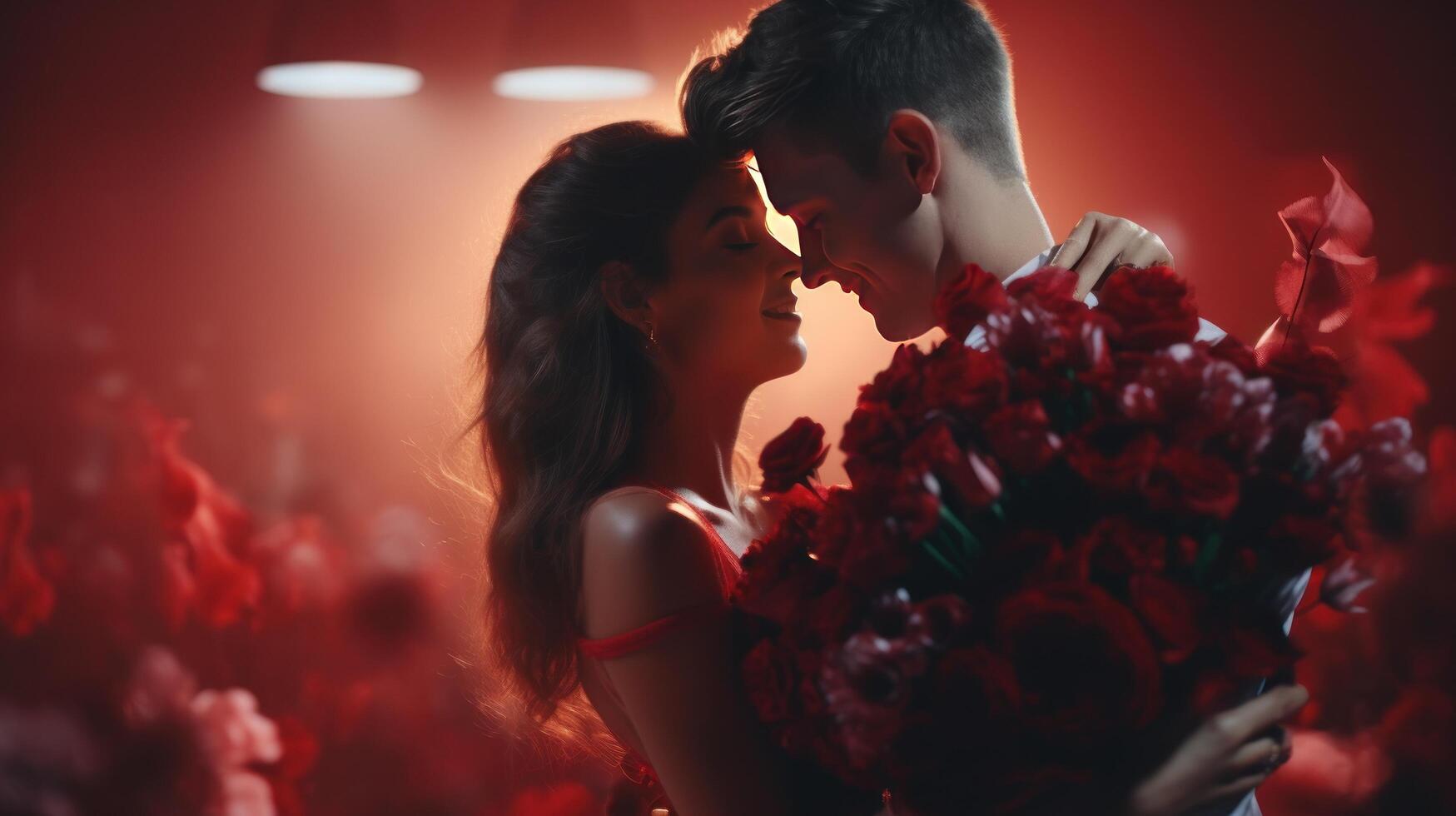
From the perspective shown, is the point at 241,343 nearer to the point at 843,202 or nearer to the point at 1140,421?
the point at 843,202

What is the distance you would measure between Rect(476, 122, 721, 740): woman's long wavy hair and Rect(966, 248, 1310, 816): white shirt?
1.30 feet

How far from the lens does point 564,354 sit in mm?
1282

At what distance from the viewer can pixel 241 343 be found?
209 centimetres

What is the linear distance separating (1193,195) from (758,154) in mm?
1180

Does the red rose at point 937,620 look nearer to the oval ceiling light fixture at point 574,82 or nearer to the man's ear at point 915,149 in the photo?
the man's ear at point 915,149

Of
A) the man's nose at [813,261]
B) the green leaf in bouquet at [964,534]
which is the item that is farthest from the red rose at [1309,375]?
the man's nose at [813,261]

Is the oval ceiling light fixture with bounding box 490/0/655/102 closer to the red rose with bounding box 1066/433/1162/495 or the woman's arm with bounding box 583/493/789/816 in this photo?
the woman's arm with bounding box 583/493/789/816

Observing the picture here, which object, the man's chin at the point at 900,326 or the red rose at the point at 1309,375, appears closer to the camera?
the red rose at the point at 1309,375

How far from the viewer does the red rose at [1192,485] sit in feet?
2.21

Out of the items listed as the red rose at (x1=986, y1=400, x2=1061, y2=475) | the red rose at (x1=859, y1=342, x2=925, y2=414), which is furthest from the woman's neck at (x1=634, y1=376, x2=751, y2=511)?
the red rose at (x1=986, y1=400, x2=1061, y2=475)

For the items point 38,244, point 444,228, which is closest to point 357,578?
point 444,228

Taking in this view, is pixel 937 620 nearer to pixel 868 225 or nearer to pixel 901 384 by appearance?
pixel 901 384

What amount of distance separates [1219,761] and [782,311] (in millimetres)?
724

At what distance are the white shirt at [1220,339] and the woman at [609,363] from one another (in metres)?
0.29
